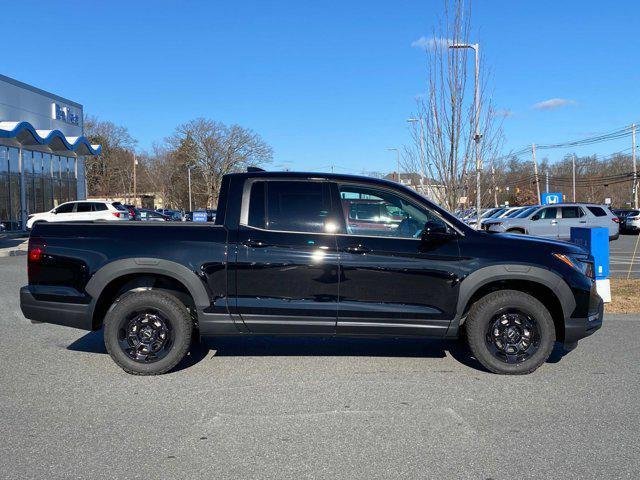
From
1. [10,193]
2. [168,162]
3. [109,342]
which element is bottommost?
[109,342]

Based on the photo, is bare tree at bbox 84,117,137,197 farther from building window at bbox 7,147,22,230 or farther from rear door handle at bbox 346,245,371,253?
rear door handle at bbox 346,245,371,253

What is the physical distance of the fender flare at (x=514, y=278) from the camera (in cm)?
530

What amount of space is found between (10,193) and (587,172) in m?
74.2

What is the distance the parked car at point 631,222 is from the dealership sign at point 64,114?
3679 centimetres


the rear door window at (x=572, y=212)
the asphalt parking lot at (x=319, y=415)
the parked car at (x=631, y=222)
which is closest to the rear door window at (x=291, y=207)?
the asphalt parking lot at (x=319, y=415)

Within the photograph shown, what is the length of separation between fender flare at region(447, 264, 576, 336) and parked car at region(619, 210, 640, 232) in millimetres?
31874

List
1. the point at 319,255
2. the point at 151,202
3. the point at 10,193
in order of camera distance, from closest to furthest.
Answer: the point at 319,255 < the point at 10,193 < the point at 151,202

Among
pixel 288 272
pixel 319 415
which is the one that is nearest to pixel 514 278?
pixel 288 272

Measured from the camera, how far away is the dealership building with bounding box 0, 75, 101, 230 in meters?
30.5

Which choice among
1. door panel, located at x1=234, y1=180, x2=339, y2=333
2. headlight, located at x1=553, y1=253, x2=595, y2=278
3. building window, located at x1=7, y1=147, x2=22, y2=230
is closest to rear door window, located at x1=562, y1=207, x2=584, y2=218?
headlight, located at x1=553, y1=253, x2=595, y2=278

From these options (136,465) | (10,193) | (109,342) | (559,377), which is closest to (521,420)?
(559,377)

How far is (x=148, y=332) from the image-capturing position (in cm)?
548

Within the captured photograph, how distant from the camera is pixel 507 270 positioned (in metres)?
5.31

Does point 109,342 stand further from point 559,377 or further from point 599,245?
point 599,245
